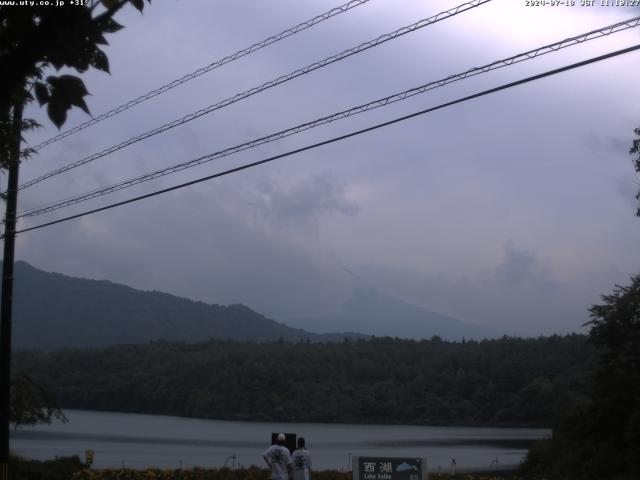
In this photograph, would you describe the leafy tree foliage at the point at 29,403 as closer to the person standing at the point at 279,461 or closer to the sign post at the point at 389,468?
the person standing at the point at 279,461

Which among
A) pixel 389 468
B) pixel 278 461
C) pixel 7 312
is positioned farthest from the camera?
pixel 7 312

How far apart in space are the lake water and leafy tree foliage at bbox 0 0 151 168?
30456 mm

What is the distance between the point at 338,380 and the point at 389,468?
219 feet

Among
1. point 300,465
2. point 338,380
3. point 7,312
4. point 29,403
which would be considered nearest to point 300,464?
point 300,465

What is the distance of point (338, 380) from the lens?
8219cm

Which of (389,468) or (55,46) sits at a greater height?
(55,46)

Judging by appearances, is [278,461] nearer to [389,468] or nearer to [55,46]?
[389,468]

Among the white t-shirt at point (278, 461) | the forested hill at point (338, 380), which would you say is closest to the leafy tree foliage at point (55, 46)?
the white t-shirt at point (278, 461)

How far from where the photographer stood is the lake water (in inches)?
1625

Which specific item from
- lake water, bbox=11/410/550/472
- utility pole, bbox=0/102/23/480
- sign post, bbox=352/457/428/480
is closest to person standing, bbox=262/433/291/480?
sign post, bbox=352/457/428/480

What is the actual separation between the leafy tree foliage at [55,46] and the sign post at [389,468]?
1244 centimetres

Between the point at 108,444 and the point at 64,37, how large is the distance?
5426cm

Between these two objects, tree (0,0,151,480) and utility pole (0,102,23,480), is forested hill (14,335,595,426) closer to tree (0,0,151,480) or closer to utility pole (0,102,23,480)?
utility pole (0,102,23,480)

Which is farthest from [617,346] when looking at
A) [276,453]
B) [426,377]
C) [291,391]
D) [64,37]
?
[291,391]
